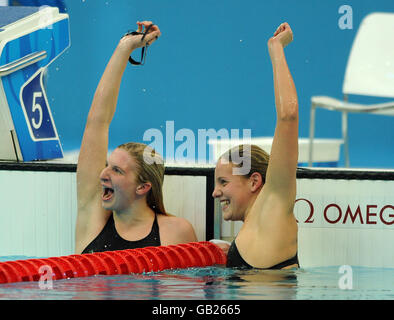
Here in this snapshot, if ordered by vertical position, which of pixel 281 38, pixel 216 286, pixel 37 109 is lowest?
pixel 216 286

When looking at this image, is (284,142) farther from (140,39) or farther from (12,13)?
(12,13)

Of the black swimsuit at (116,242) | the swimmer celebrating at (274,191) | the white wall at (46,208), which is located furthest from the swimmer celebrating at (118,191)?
the swimmer celebrating at (274,191)

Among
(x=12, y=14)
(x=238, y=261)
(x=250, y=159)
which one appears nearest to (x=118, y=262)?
(x=238, y=261)

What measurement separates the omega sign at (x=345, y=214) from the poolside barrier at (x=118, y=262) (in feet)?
1.09

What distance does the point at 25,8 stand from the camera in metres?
2.74

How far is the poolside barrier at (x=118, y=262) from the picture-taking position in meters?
1.84

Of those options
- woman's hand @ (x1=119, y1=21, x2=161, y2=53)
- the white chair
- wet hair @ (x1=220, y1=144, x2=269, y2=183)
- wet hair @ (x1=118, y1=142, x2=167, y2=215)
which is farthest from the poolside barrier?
the white chair

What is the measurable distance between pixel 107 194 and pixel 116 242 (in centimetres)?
15

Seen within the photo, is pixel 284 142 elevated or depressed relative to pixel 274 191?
elevated

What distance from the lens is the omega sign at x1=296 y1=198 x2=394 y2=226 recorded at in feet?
7.47

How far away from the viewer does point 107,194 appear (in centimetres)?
218
